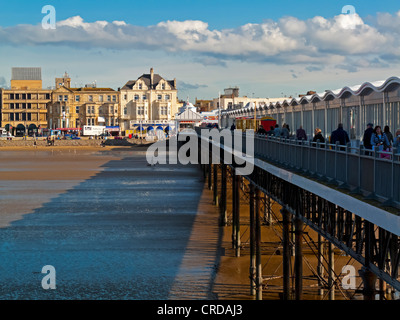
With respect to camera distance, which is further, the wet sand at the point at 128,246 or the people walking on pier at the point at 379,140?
the wet sand at the point at 128,246

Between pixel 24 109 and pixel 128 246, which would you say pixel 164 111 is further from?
pixel 128 246

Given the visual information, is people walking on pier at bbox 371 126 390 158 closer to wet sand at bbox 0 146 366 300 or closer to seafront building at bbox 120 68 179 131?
wet sand at bbox 0 146 366 300

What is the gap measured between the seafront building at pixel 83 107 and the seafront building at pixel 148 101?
496 centimetres

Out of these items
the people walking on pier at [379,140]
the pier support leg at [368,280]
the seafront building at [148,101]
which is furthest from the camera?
the seafront building at [148,101]

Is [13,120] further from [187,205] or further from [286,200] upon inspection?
[286,200]

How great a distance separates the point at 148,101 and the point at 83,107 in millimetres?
15379

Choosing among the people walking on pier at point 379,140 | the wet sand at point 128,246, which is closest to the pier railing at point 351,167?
the people walking on pier at point 379,140

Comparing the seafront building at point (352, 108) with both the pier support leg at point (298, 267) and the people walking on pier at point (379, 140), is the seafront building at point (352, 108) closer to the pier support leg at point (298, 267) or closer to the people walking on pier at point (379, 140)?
the people walking on pier at point (379, 140)

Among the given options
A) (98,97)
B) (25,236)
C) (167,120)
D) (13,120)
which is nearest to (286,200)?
(25,236)

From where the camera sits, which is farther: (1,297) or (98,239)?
(98,239)

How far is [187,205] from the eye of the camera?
40.8 meters

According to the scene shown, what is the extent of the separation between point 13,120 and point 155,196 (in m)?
116

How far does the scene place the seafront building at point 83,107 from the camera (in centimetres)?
13988

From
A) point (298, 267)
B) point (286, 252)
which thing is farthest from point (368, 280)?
point (286, 252)
